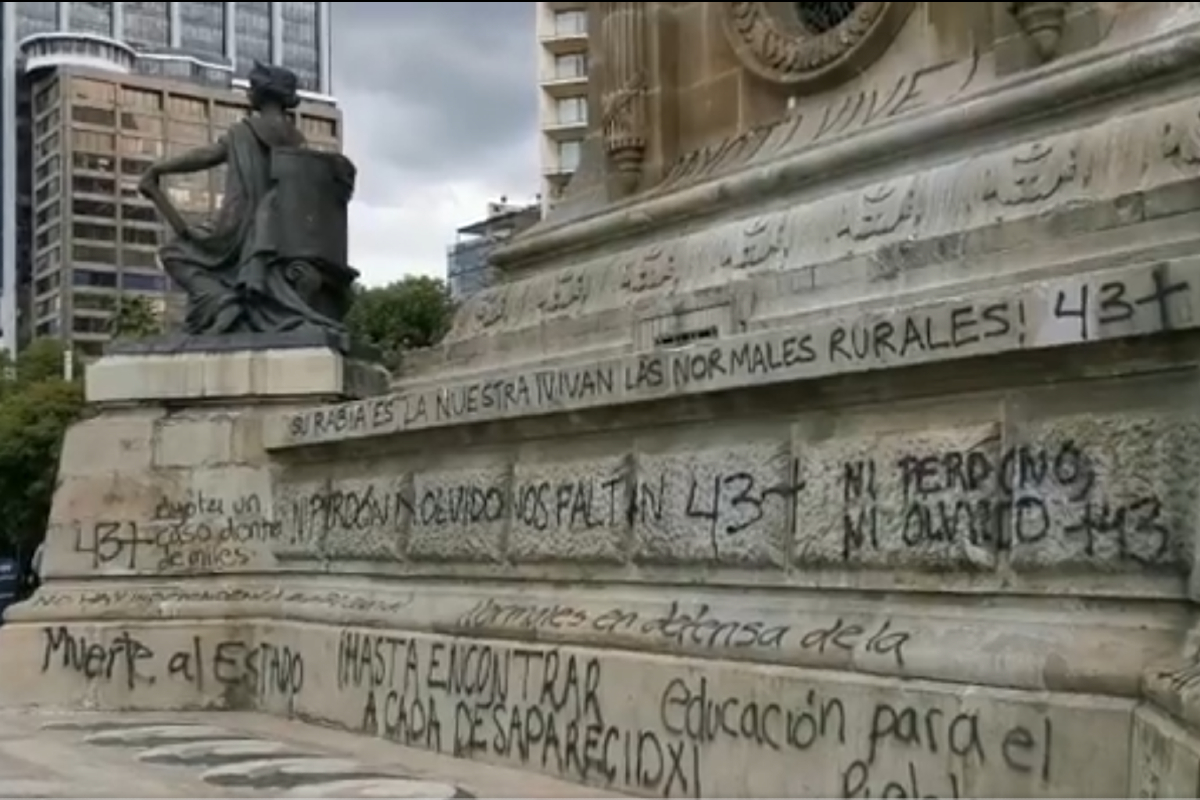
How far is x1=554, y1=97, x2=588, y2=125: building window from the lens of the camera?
8456cm

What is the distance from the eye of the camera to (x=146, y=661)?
36.7ft

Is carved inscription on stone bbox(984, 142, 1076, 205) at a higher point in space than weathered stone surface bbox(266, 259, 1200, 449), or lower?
higher

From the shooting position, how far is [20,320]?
72.6 metres

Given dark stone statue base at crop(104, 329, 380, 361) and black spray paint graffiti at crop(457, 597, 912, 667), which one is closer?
black spray paint graffiti at crop(457, 597, 912, 667)

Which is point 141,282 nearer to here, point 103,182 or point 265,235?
point 103,182

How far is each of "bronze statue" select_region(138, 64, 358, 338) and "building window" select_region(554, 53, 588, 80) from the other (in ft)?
241

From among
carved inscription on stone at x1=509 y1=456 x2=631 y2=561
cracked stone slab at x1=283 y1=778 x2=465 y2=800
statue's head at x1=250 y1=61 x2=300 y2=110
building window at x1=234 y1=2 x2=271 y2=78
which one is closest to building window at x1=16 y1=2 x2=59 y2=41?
building window at x1=234 y1=2 x2=271 y2=78

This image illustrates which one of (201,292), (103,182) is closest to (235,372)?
(201,292)

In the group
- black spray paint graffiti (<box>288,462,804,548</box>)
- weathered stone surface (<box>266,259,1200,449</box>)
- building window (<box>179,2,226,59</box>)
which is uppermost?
building window (<box>179,2,226,59</box>)

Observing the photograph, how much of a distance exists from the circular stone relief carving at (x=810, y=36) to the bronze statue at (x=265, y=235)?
3045 mm

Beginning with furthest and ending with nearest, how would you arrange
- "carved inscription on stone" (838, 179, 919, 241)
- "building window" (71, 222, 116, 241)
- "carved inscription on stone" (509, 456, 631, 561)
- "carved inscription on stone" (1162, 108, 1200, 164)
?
"building window" (71, 222, 116, 241)
"carved inscription on stone" (838, 179, 919, 241)
"carved inscription on stone" (509, 456, 631, 561)
"carved inscription on stone" (1162, 108, 1200, 164)

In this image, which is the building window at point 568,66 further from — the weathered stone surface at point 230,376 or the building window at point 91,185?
the weathered stone surface at point 230,376

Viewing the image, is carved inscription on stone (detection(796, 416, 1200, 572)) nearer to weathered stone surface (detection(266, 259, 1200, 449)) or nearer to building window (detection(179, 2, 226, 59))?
weathered stone surface (detection(266, 259, 1200, 449))

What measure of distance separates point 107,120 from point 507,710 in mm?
34719
